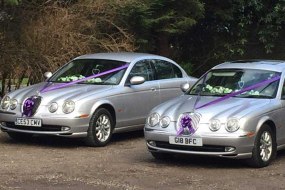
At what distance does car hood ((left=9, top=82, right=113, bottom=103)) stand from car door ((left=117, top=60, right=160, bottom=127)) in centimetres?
45

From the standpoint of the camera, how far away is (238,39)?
731 inches

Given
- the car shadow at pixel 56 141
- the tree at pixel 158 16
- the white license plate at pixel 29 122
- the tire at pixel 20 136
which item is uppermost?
the tree at pixel 158 16

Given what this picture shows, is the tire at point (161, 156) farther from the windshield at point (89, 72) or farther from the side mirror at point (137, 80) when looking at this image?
the windshield at point (89, 72)

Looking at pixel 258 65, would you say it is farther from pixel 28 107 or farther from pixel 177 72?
pixel 28 107

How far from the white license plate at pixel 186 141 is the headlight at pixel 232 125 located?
40 centimetres

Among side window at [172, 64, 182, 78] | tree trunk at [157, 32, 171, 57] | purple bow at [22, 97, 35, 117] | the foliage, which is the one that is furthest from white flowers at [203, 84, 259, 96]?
tree trunk at [157, 32, 171, 57]

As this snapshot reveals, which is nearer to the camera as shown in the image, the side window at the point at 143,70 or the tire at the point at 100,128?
the tire at the point at 100,128

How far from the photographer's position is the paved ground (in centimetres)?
675

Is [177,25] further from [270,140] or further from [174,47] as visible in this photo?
[270,140]

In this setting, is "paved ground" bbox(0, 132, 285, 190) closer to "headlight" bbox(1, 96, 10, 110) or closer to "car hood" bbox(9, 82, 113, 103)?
"headlight" bbox(1, 96, 10, 110)

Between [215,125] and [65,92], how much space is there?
297 centimetres

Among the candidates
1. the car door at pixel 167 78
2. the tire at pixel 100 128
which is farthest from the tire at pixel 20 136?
the car door at pixel 167 78

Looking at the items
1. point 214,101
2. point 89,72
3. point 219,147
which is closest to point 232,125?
point 219,147

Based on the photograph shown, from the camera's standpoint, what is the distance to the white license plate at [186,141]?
754 centimetres
